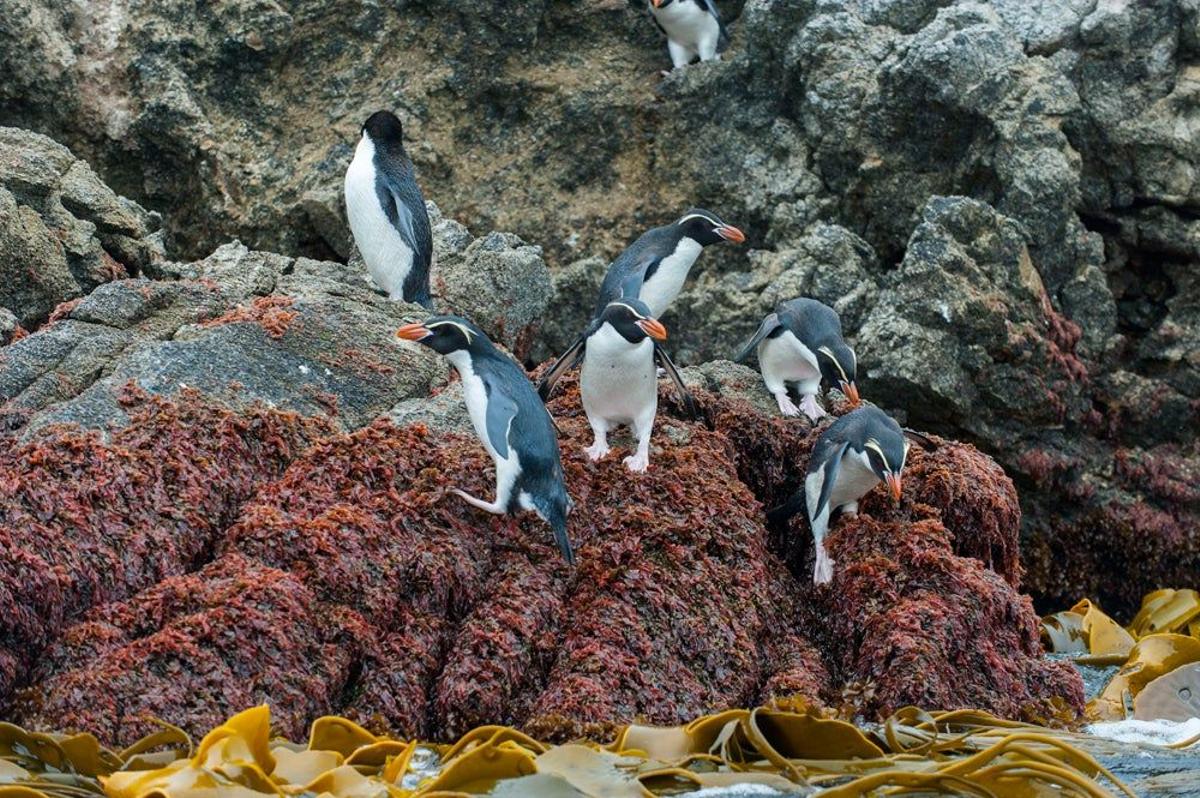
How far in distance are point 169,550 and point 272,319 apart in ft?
5.33

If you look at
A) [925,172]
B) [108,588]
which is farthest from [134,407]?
[925,172]

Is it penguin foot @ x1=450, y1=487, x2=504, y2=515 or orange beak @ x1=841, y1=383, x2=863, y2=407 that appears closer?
penguin foot @ x1=450, y1=487, x2=504, y2=515

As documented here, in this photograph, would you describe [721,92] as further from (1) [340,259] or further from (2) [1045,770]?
(2) [1045,770]

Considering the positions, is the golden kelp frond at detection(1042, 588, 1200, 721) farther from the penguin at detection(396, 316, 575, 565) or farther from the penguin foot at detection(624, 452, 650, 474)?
the penguin at detection(396, 316, 575, 565)

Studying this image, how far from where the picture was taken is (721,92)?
1191 centimetres

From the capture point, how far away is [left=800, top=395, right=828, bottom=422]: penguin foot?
27.9ft

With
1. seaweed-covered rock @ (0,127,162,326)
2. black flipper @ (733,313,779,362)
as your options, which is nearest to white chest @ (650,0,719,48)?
black flipper @ (733,313,779,362)

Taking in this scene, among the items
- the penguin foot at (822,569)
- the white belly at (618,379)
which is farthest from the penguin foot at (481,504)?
the penguin foot at (822,569)

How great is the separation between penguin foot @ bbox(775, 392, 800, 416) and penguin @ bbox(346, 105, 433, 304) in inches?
77.0

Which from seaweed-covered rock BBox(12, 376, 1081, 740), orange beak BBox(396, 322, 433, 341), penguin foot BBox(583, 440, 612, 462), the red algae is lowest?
seaweed-covered rock BBox(12, 376, 1081, 740)

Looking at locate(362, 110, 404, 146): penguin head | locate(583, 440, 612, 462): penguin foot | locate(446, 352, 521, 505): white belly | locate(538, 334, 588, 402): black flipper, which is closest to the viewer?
locate(446, 352, 521, 505): white belly

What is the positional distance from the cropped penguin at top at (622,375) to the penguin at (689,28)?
4390mm

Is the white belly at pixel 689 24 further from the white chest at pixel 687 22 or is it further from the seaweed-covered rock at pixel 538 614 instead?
the seaweed-covered rock at pixel 538 614

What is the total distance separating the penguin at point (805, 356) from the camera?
332 inches
